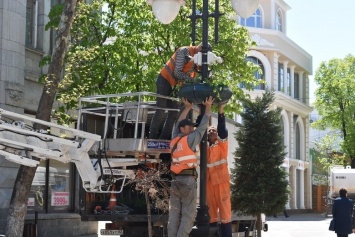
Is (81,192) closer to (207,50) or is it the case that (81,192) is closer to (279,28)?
(207,50)

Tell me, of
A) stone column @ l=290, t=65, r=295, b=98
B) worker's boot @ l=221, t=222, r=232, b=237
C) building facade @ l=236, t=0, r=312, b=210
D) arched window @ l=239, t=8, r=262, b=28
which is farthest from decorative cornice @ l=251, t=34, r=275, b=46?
worker's boot @ l=221, t=222, r=232, b=237

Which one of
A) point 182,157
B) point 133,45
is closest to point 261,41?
point 133,45

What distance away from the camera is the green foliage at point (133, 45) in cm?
1802

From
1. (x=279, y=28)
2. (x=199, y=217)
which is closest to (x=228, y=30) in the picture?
(x=199, y=217)

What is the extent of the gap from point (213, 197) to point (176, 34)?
758 centimetres

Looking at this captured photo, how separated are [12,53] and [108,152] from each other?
6940 millimetres

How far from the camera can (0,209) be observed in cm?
1717

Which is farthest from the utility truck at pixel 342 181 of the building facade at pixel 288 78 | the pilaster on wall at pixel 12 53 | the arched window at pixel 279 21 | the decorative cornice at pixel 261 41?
the arched window at pixel 279 21

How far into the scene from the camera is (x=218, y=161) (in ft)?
37.8

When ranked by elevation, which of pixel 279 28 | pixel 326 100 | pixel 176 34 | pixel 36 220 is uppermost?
pixel 279 28

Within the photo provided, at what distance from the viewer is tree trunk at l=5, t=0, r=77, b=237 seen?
14555 mm

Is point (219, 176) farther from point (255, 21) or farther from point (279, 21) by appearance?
point (279, 21)

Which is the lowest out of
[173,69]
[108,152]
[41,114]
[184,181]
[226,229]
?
[226,229]

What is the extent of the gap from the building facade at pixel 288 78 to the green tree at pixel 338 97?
9.41ft
